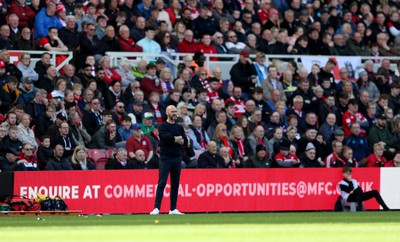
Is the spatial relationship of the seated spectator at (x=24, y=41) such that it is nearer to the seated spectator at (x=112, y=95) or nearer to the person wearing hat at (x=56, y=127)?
the seated spectator at (x=112, y=95)

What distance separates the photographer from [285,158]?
93.6ft

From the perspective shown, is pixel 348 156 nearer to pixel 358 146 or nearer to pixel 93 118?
pixel 358 146

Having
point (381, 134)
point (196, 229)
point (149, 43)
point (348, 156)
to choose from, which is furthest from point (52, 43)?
point (196, 229)

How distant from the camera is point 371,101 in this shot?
32594mm

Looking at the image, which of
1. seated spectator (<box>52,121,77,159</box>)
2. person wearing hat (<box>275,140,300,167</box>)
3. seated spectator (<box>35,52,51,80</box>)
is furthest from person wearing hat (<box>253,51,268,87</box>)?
seated spectator (<box>52,121,77,159</box>)

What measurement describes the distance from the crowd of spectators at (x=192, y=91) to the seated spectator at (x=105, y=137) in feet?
0.07

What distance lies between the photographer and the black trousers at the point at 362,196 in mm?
27250

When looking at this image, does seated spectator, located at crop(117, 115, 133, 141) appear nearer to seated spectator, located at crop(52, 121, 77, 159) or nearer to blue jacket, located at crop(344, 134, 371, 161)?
seated spectator, located at crop(52, 121, 77, 159)

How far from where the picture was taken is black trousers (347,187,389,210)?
1073 inches

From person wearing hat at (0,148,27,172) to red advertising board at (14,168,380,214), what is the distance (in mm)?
442

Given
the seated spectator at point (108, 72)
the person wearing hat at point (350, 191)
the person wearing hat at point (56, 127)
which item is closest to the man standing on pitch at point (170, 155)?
the person wearing hat at point (56, 127)

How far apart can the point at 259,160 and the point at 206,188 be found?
1921 millimetres

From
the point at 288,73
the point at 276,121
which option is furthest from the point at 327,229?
the point at 288,73

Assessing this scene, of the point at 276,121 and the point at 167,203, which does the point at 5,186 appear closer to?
the point at 167,203
